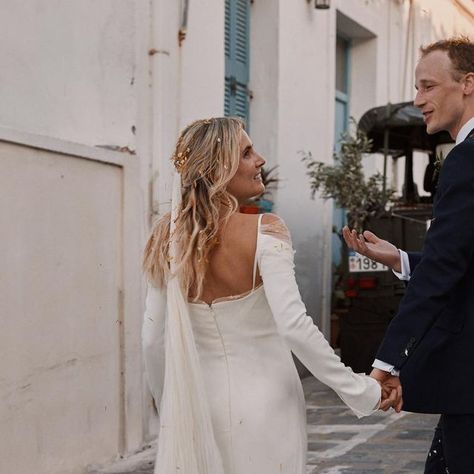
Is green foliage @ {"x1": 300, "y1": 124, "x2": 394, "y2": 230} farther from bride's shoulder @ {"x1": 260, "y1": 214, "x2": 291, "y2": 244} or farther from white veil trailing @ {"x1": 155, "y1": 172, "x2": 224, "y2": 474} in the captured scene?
white veil trailing @ {"x1": 155, "y1": 172, "x2": 224, "y2": 474}

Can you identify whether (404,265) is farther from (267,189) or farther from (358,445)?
(267,189)

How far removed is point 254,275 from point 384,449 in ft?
13.8

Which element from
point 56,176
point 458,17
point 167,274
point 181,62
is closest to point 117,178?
point 56,176

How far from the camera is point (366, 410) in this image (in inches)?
142

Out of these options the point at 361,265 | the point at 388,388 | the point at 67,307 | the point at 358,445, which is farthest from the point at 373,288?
the point at 388,388

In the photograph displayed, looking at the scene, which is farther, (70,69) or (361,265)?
(361,265)

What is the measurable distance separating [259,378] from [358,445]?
4.27 metres

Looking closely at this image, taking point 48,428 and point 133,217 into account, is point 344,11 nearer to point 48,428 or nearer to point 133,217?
point 133,217

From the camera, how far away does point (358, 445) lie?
7766mm

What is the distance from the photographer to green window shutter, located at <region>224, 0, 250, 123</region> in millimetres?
10578

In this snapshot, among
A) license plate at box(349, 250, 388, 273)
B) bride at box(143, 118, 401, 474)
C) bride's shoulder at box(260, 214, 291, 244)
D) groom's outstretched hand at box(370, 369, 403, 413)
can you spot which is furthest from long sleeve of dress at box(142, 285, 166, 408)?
license plate at box(349, 250, 388, 273)

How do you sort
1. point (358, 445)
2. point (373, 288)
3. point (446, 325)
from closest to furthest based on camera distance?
point (446, 325) < point (358, 445) < point (373, 288)

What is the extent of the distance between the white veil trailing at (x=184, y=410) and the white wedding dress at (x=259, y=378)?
0.25 feet

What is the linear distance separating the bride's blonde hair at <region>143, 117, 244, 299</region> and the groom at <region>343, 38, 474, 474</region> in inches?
25.7
